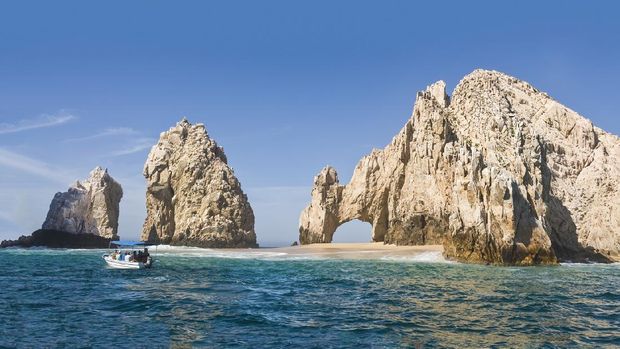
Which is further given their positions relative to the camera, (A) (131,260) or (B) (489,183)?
(B) (489,183)

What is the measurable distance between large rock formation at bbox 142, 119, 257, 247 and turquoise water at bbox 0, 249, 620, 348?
2622 inches

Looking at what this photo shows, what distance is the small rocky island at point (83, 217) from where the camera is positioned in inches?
4574

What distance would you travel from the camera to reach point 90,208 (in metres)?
130

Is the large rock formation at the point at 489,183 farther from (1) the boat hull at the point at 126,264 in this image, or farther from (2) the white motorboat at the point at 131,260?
(1) the boat hull at the point at 126,264

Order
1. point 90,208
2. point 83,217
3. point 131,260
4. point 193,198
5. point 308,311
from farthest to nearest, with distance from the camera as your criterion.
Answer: point 90,208, point 83,217, point 193,198, point 131,260, point 308,311

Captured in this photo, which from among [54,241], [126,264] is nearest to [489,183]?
[126,264]

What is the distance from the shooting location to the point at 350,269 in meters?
51.4

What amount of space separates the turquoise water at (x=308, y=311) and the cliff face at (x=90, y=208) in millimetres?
81815

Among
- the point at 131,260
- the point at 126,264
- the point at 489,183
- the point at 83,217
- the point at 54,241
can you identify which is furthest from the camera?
the point at 83,217

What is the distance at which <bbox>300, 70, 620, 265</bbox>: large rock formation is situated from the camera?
2392 inches

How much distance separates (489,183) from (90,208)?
105m

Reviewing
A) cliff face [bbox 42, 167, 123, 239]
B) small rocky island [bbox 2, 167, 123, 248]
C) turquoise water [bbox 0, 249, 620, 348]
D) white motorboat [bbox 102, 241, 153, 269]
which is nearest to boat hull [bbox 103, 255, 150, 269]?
white motorboat [bbox 102, 241, 153, 269]

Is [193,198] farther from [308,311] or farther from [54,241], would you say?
[308,311]

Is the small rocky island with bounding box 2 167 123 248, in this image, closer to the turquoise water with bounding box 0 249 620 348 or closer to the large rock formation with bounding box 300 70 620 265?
the large rock formation with bounding box 300 70 620 265
